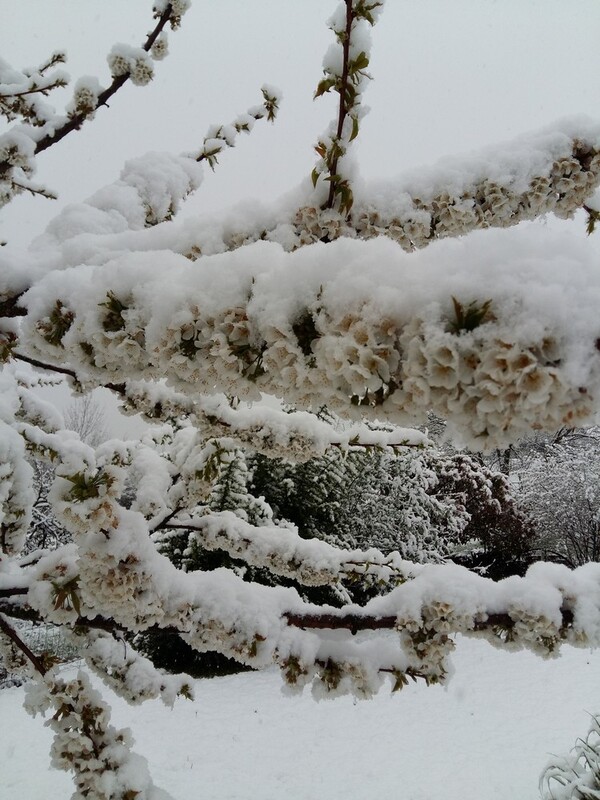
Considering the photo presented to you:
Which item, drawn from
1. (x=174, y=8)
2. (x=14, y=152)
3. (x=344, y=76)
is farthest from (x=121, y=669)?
(x=174, y=8)

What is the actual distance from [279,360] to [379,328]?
0.20 meters

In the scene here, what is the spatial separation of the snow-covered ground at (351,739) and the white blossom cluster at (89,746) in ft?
11.4

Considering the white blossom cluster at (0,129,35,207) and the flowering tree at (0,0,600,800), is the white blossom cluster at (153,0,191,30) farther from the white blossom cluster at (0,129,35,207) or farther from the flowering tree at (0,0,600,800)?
the white blossom cluster at (0,129,35,207)

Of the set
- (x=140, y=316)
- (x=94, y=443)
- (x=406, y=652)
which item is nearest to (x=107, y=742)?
(x=406, y=652)

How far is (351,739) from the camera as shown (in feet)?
18.2

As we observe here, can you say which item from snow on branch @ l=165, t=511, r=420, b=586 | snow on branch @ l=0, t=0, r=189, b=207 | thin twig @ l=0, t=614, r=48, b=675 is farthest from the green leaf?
snow on branch @ l=0, t=0, r=189, b=207

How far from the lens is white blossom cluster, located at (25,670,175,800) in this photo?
1761 mm

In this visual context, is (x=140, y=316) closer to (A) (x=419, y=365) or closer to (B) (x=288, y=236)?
(B) (x=288, y=236)

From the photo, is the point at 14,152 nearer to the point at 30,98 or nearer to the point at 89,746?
the point at 30,98

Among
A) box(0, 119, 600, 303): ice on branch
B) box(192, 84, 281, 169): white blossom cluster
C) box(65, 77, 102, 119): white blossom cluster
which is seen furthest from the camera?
box(192, 84, 281, 169): white blossom cluster

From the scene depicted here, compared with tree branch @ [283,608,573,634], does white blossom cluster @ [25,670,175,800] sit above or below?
below

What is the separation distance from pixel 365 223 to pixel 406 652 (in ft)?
4.43

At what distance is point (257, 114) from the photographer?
10.4 ft

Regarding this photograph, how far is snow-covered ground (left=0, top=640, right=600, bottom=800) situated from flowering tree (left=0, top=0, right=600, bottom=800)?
3132 millimetres
